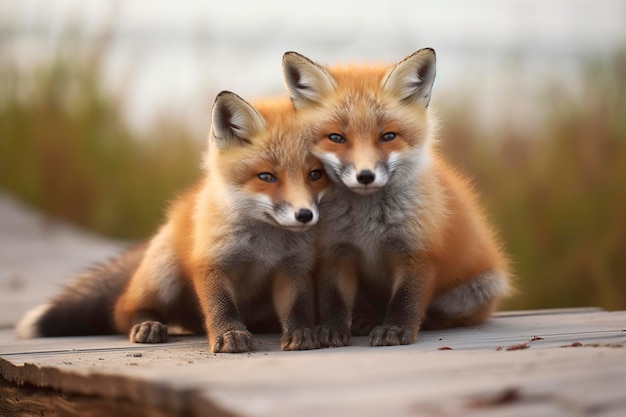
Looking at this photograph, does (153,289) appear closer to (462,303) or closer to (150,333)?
(150,333)

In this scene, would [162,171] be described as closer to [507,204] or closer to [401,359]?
[507,204]

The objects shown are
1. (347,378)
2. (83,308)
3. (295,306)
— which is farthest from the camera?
(83,308)

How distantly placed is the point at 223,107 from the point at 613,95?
3.07 m

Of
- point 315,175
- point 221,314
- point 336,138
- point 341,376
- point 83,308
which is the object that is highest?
point 336,138

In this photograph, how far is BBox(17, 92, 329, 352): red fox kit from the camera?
2.71 meters

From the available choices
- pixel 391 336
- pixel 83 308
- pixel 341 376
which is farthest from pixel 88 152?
pixel 341 376

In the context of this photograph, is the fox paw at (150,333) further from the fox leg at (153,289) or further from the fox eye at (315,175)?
the fox eye at (315,175)

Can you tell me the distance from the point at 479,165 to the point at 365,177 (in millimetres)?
3054

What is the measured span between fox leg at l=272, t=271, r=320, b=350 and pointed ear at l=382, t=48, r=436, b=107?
2.24ft

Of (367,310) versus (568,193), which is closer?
(367,310)

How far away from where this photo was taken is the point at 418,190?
294 centimetres

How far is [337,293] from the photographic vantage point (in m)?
2.84

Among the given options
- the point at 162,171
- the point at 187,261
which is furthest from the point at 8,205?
the point at 187,261

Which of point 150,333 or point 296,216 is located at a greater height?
point 296,216
